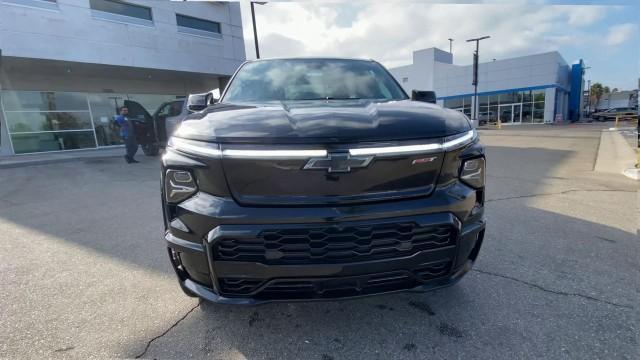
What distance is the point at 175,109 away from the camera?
10242mm

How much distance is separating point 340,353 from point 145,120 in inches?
476

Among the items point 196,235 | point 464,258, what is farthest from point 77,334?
point 464,258

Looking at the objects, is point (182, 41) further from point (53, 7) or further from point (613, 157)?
point (613, 157)

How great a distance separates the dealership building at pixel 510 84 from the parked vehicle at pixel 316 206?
2800cm

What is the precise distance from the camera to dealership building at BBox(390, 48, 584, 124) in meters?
29.9

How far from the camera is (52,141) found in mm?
14711

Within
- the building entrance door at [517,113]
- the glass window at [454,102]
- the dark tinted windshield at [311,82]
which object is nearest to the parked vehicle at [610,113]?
the building entrance door at [517,113]

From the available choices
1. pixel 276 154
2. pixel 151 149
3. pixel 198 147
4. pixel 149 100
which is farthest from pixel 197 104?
pixel 149 100

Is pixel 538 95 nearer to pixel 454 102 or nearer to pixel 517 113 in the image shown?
pixel 517 113

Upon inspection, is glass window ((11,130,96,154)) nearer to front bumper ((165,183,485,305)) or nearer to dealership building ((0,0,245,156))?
dealership building ((0,0,245,156))

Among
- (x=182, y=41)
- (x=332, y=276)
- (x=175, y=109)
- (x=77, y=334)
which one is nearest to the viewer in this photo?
(x=332, y=276)

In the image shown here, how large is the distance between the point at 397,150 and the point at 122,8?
1758 cm

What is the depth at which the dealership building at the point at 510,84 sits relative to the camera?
29.9m

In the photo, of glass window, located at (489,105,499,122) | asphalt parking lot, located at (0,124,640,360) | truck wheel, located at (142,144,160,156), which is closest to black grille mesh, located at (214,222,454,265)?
asphalt parking lot, located at (0,124,640,360)
